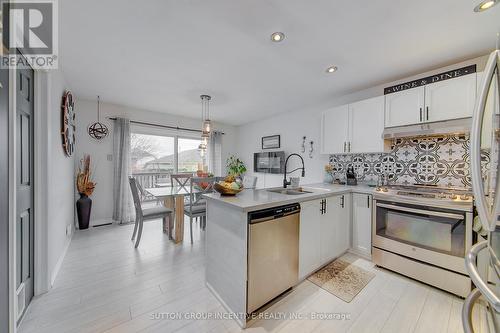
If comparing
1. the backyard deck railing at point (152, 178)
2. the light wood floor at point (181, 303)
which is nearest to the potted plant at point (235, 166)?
the backyard deck railing at point (152, 178)

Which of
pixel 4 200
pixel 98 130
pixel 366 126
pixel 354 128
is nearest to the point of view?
pixel 4 200

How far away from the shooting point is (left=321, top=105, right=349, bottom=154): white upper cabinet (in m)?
2.90

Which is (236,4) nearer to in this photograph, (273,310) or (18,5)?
(18,5)

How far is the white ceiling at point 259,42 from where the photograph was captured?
4.77 ft

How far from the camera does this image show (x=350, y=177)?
9.89 ft

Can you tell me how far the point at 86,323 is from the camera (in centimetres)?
145

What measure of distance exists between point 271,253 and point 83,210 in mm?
3573

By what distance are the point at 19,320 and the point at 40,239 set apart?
0.62 meters

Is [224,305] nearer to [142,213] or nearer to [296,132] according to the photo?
[142,213]

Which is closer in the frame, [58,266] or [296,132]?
[58,266]

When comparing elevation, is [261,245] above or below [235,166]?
below

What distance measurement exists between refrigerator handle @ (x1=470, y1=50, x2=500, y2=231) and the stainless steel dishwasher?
3.64 ft

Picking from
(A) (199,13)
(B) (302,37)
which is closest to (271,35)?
(B) (302,37)

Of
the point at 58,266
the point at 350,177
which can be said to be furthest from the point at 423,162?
the point at 58,266
